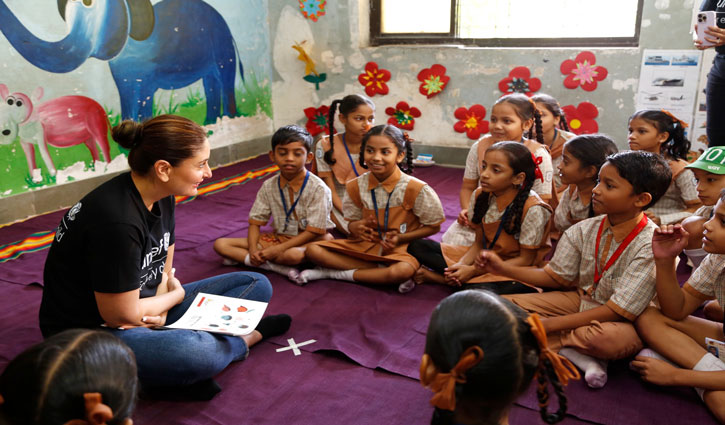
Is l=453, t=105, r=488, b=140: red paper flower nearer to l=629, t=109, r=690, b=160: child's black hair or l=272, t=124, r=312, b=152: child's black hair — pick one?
l=629, t=109, r=690, b=160: child's black hair

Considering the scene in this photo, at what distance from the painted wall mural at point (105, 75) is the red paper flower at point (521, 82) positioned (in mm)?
2509

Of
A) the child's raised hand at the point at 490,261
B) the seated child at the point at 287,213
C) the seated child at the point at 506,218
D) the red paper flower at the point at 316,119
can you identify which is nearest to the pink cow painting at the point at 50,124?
the seated child at the point at 287,213

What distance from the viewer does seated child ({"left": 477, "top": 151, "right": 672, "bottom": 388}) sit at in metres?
1.98

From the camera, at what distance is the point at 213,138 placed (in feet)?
17.2

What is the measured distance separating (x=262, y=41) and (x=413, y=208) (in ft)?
11.8

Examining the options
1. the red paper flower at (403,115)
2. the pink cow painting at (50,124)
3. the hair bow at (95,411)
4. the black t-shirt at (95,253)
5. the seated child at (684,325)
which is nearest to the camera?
the hair bow at (95,411)

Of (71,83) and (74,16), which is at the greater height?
(74,16)

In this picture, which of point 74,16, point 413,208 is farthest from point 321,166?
point 74,16

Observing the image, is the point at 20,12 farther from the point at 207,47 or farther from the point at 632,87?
the point at 632,87

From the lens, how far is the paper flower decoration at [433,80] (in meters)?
5.15

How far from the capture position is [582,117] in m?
4.70

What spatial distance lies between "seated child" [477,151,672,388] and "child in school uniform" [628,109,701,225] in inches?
36.1

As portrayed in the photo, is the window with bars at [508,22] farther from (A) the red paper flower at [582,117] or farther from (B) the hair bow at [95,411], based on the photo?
(B) the hair bow at [95,411]

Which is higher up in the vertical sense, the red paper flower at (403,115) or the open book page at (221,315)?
the red paper flower at (403,115)
